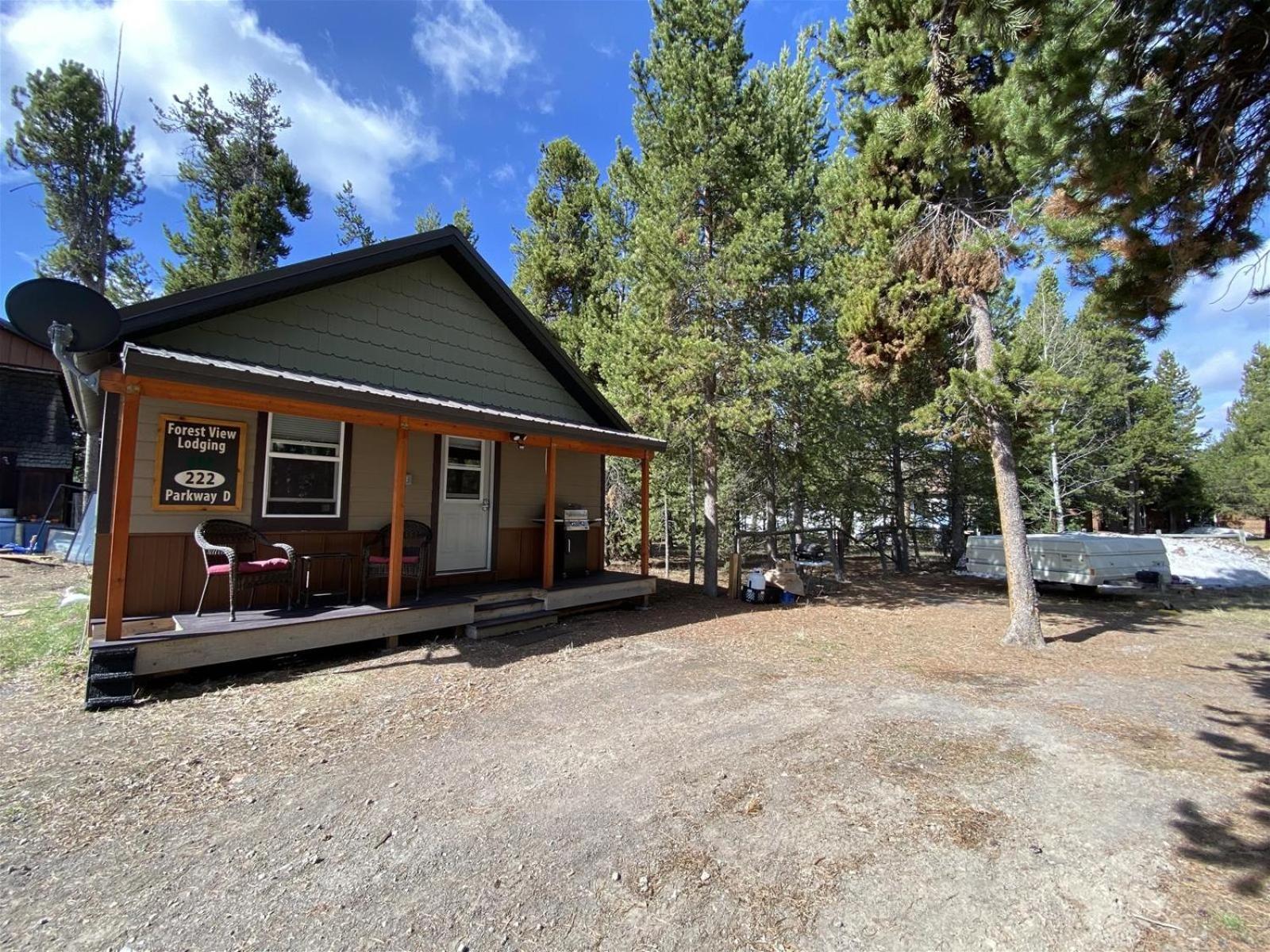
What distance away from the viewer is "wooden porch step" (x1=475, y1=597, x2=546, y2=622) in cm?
733

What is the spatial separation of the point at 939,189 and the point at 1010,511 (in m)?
4.64

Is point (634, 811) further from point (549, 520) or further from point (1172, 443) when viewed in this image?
point (1172, 443)

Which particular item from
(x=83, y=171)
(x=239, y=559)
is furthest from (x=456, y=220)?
(x=239, y=559)

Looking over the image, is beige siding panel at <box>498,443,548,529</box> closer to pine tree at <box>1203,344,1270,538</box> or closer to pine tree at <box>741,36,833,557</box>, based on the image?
pine tree at <box>741,36,833,557</box>

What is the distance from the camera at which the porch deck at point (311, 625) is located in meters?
4.88

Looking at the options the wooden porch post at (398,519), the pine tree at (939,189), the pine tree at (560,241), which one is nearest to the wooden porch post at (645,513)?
the pine tree at (939,189)

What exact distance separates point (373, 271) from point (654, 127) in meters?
6.30

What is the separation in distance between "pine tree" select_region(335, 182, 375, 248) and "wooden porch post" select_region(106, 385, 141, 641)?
21.4 metres

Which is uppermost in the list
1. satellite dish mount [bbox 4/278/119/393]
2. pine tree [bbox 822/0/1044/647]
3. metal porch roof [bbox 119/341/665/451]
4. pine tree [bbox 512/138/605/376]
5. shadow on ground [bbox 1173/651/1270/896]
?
pine tree [bbox 512/138/605/376]

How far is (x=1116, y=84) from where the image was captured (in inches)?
134

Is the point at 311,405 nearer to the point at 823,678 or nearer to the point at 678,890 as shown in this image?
the point at 678,890

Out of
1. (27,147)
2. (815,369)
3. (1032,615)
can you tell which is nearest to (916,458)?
(815,369)

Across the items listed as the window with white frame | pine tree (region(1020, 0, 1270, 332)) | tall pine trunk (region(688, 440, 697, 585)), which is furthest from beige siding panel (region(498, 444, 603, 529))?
pine tree (region(1020, 0, 1270, 332))

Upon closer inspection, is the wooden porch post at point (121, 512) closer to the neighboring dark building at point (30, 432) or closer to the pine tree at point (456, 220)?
the neighboring dark building at point (30, 432)
